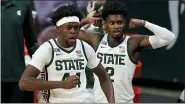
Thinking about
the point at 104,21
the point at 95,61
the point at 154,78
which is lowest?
the point at 154,78

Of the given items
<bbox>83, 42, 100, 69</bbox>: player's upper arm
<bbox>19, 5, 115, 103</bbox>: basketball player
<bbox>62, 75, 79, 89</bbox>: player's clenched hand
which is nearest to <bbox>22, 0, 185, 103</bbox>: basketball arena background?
<bbox>83, 42, 100, 69</bbox>: player's upper arm

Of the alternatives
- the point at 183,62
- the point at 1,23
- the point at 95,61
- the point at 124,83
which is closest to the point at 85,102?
the point at 95,61

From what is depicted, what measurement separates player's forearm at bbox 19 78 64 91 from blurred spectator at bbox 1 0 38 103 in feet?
4.26

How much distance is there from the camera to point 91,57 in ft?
15.4

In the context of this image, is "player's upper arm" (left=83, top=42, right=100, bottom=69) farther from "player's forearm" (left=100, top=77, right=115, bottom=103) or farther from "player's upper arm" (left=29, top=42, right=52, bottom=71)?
"player's upper arm" (left=29, top=42, right=52, bottom=71)

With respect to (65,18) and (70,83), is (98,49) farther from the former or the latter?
(70,83)

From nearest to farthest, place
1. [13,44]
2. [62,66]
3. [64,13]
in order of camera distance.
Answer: [62,66], [64,13], [13,44]

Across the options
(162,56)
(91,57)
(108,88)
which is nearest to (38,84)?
(91,57)

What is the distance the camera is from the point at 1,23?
546cm

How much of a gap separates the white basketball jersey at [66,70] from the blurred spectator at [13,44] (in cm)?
103

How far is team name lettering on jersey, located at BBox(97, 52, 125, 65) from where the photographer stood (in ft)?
17.0

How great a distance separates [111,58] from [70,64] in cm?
78

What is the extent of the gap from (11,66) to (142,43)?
1.46 m

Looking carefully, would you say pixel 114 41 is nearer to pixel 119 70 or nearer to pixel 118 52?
pixel 118 52
